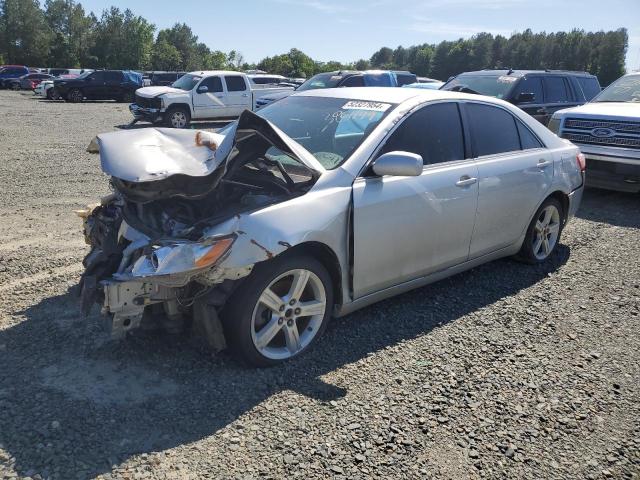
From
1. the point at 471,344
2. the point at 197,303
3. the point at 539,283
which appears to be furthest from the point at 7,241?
the point at 539,283

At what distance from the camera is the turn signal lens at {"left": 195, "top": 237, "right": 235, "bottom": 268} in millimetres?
3033

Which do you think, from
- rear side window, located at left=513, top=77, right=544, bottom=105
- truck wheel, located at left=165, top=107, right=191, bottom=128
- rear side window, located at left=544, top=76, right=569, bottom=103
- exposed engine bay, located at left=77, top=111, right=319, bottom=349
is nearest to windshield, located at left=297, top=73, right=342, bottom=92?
truck wheel, located at left=165, top=107, right=191, bottom=128

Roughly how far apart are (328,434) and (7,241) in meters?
4.29

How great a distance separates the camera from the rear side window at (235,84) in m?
18.7

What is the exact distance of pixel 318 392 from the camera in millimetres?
3279

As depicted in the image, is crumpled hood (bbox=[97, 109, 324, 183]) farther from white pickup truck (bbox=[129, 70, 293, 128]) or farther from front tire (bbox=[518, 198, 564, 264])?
white pickup truck (bbox=[129, 70, 293, 128])

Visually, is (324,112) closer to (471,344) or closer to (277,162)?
(277,162)

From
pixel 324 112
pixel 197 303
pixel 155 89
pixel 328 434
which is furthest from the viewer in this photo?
pixel 155 89

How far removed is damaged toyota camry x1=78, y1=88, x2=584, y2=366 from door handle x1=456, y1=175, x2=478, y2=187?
0.01 metres

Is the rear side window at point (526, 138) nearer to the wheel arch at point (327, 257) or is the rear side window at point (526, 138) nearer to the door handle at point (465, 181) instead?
the door handle at point (465, 181)

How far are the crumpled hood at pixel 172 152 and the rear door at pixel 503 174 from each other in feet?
5.50

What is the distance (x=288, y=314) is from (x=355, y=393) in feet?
2.15

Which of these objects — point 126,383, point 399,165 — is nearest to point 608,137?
point 399,165

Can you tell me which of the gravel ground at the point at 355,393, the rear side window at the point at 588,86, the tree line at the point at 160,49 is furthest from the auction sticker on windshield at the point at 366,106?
the tree line at the point at 160,49
